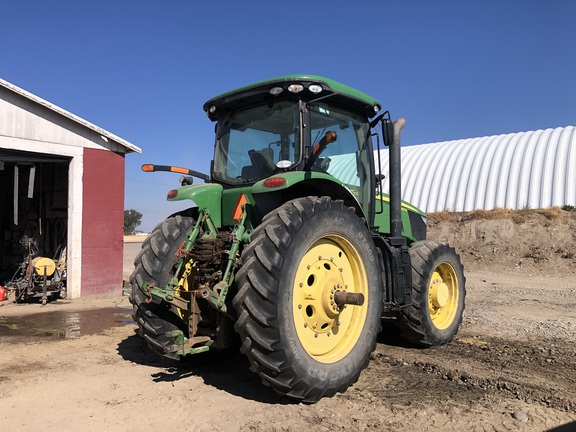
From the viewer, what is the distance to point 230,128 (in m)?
4.87

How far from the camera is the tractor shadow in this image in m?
3.82

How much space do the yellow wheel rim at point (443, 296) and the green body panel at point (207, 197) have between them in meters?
2.65

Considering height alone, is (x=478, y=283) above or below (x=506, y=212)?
below

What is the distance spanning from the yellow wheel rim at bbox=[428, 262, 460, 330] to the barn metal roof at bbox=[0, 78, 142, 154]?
7.66 meters

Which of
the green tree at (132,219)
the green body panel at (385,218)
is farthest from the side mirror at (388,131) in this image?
the green tree at (132,219)

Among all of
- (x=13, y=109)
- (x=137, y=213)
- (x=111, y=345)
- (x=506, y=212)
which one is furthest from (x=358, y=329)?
(x=137, y=213)

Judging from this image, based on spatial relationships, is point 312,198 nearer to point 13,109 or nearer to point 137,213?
point 13,109

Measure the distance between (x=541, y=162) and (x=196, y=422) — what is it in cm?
2098

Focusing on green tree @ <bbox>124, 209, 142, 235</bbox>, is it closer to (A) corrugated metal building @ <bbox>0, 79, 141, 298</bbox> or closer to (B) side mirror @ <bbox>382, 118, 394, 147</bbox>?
(A) corrugated metal building @ <bbox>0, 79, 141, 298</bbox>

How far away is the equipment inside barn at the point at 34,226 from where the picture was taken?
9555 mm

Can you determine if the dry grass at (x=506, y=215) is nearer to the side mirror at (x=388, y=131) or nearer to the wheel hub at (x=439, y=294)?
the wheel hub at (x=439, y=294)

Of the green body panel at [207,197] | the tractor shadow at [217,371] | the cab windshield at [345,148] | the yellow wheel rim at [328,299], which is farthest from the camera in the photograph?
the cab windshield at [345,148]

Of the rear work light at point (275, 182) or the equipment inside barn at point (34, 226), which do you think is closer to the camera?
the rear work light at point (275, 182)

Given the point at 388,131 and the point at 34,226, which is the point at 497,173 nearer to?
the point at 388,131
